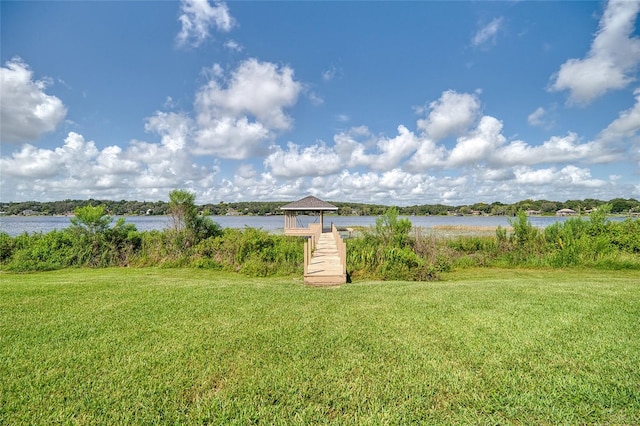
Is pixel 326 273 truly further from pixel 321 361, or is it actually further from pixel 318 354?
pixel 321 361

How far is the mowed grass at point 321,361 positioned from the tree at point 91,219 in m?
8.35

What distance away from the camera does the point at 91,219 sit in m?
12.7

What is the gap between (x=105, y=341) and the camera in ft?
A: 12.1

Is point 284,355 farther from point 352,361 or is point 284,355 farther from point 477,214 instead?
point 477,214

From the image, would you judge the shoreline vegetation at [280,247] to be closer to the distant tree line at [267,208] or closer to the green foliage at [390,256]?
the green foliage at [390,256]

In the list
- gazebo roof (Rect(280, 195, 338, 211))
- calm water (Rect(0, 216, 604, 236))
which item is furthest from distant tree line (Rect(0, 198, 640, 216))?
gazebo roof (Rect(280, 195, 338, 211))

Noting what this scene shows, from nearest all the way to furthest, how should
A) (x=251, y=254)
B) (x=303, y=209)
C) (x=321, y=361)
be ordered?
(x=321, y=361) < (x=251, y=254) < (x=303, y=209)

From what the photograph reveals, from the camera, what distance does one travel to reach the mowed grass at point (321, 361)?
7.91 ft

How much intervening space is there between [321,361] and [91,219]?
13.6 metres

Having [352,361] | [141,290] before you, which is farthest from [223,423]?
[141,290]

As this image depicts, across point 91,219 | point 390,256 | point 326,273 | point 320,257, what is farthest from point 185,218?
point 390,256

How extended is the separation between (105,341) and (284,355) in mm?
2273

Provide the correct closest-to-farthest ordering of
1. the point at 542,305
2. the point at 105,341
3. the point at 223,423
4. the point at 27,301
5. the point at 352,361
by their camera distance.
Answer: the point at 223,423, the point at 352,361, the point at 105,341, the point at 542,305, the point at 27,301

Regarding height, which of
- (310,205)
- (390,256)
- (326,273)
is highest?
(310,205)
